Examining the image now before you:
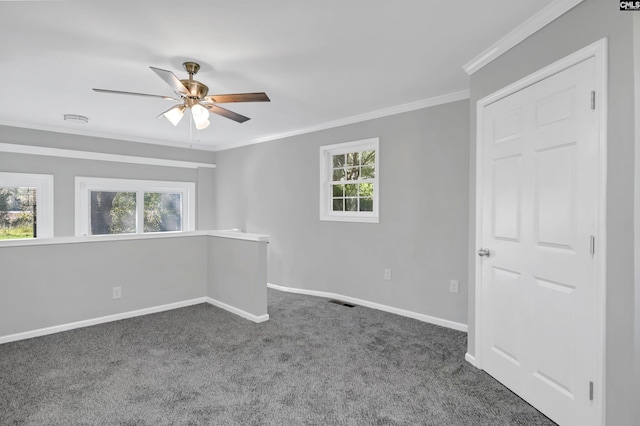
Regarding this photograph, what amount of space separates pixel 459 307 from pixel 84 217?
5.31 m

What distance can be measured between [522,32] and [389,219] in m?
2.28

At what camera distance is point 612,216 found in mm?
1622

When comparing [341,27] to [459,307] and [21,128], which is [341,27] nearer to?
[459,307]

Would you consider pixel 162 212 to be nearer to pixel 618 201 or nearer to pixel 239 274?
pixel 239 274

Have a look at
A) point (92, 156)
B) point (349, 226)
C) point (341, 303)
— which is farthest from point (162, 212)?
point (341, 303)

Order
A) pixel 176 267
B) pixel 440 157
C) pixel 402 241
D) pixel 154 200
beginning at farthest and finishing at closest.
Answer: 1. pixel 154 200
2. pixel 176 267
3. pixel 402 241
4. pixel 440 157

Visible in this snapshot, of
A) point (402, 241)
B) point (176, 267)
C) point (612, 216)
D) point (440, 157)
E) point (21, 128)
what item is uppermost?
point (21, 128)

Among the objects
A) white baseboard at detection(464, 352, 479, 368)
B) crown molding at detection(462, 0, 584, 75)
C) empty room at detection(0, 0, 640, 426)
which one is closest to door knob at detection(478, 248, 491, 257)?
empty room at detection(0, 0, 640, 426)

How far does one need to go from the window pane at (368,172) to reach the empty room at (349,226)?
0.10 feet

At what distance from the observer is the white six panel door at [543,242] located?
1777 millimetres

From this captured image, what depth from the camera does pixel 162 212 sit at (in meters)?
6.04

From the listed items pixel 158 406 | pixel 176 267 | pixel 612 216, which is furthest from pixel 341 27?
pixel 176 267

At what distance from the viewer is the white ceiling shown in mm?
2000

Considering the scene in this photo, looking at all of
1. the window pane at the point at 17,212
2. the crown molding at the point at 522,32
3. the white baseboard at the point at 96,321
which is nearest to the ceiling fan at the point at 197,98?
the crown molding at the point at 522,32
